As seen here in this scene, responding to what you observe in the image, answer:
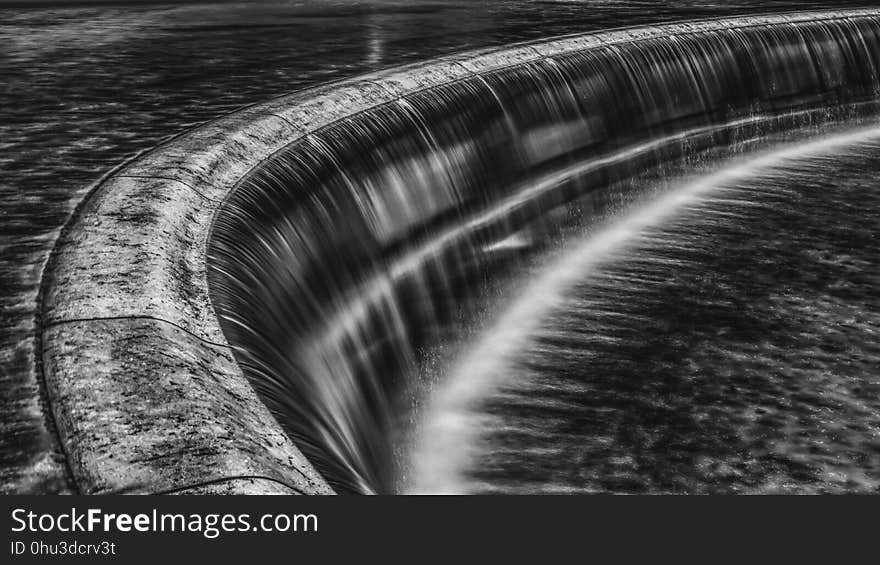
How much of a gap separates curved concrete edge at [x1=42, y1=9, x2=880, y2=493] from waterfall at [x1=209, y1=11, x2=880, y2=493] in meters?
0.15

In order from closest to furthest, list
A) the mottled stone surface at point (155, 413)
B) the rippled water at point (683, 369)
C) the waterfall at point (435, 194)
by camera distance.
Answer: the mottled stone surface at point (155, 413)
the waterfall at point (435, 194)
the rippled water at point (683, 369)

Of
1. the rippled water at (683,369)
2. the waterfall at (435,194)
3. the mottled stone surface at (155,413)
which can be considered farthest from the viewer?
the rippled water at (683,369)

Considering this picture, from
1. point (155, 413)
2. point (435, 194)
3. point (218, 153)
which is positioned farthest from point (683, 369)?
point (155, 413)

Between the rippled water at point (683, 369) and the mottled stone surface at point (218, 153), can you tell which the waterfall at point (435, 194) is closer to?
the mottled stone surface at point (218, 153)

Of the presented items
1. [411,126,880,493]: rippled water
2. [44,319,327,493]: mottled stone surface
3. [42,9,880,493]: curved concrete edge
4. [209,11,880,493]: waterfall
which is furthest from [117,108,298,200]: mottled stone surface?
[44,319,327,493]: mottled stone surface

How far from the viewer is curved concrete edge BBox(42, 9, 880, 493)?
9.11ft

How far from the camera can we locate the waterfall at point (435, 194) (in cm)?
443

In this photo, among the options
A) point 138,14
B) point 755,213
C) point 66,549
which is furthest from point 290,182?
point 138,14

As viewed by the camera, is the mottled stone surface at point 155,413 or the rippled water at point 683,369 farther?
the rippled water at point 683,369

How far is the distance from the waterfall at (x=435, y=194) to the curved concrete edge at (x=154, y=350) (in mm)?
148

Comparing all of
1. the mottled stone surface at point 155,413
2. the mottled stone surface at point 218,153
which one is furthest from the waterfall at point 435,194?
the mottled stone surface at point 155,413

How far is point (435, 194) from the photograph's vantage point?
22.4ft

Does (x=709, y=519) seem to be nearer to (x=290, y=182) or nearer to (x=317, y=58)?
(x=290, y=182)

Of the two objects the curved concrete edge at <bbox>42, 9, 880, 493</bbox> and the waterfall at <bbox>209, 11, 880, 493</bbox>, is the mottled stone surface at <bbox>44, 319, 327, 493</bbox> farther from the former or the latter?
the waterfall at <bbox>209, 11, 880, 493</bbox>
